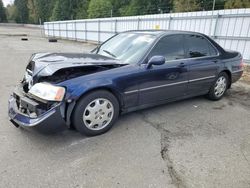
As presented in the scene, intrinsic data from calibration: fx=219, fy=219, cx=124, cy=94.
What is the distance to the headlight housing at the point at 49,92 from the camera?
2.78m

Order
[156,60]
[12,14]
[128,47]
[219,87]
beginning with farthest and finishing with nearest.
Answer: [12,14] < [219,87] < [128,47] < [156,60]

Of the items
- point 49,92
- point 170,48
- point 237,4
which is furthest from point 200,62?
point 237,4

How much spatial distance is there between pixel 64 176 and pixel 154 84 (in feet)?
6.70

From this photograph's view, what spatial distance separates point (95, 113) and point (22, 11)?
86707 mm

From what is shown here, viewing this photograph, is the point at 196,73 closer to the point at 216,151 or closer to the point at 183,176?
the point at 216,151

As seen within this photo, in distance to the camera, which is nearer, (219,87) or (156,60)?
(156,60)

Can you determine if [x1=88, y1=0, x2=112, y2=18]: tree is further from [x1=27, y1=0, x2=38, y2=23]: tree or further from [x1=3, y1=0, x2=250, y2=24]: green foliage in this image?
[x1=27, y1=0, x2=38, y2=23]: tree

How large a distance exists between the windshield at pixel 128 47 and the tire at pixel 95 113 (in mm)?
752

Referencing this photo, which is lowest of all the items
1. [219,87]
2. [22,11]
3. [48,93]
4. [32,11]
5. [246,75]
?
[246,75]

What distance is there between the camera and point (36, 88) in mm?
2920

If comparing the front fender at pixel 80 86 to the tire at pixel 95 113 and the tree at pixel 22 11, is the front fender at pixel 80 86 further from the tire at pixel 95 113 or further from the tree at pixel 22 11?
the tree at pixel 22 11

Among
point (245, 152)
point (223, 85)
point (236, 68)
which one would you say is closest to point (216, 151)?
point (245, 152)

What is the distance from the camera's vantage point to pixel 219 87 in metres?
4.91

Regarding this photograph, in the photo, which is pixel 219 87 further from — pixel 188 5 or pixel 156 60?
pixel 188 5
